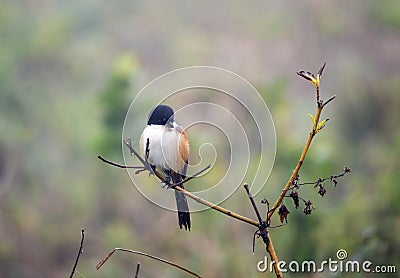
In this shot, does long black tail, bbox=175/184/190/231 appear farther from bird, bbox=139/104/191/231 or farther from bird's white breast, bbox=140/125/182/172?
bird's white breast, bbox=140/125/182/172

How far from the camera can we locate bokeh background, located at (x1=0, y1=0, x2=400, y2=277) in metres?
4.68

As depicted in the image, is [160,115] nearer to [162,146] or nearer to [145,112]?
[162,146]

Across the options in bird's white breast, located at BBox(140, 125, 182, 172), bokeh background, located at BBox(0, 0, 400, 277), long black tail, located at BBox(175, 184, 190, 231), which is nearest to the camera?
long black tail, located at BBox(175, 184, 190, 231)

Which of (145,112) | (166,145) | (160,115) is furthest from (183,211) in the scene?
(145,112)

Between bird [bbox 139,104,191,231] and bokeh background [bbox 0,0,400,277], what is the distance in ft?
3.87

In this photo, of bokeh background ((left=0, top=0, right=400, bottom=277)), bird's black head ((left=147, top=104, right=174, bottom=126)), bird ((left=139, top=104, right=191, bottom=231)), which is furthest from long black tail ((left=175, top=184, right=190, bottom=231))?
A: bokeh background ((left=0, top=0, right=400, bottom=277))

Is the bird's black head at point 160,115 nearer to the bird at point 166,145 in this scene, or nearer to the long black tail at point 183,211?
the bird at point 166,145

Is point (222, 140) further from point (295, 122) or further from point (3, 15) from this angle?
point (3, 15)

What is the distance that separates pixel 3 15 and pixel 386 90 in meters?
4.28

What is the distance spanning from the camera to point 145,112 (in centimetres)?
530

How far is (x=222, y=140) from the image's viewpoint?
19.2 feet

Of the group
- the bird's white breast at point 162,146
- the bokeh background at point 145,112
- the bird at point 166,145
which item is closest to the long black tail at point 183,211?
the bird at point 166,145

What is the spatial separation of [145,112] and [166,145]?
283cm

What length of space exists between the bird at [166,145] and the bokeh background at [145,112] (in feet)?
3.87
